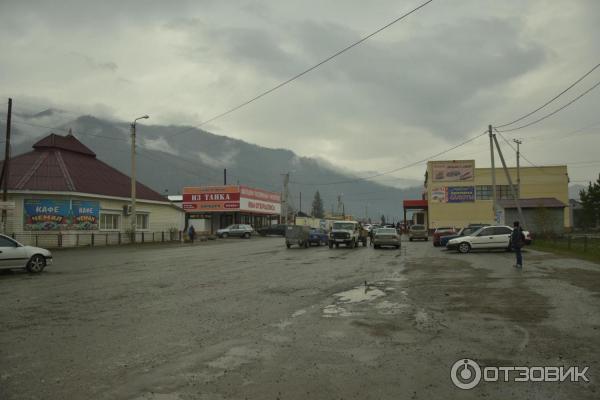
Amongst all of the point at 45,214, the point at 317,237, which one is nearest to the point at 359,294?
the point at 317,237

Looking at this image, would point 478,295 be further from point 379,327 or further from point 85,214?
point 85,214

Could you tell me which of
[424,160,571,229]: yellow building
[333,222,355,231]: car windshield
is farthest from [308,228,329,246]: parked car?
[424,160,571,229]: yellow building

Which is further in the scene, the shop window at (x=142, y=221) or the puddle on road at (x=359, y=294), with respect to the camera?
the shop window at (x=142, y=221)

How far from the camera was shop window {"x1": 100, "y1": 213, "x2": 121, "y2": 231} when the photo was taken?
38.6 meters

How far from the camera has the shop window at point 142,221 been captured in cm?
4344

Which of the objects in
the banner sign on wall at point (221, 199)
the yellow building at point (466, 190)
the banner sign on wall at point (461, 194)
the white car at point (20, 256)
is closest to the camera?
the white car at point (20, 256)

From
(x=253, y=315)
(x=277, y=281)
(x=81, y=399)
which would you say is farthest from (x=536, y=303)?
(x=81, y=399)

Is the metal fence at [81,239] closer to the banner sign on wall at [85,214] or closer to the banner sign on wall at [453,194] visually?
the banner sign on wall at [85,214]

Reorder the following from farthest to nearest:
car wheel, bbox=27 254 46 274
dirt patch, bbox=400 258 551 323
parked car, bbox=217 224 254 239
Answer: parked car, bbox=217 224 254 239
car wheel, bbox=27 254 46 274
dirt patch, bbox=400 258 551 323

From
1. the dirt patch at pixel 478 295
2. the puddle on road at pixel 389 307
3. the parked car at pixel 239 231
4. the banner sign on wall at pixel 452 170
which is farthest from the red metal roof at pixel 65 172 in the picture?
the banner sign on wall at pixel 452 170

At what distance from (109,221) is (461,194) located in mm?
47942

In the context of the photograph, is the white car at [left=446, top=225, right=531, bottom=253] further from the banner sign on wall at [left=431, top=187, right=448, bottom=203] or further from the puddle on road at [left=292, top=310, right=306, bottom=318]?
the banner sign on wall at [left=431, top=187, right=448, bottom=203]

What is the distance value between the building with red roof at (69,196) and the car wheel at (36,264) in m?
15.1

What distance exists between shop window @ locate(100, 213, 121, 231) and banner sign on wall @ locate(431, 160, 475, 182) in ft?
147
